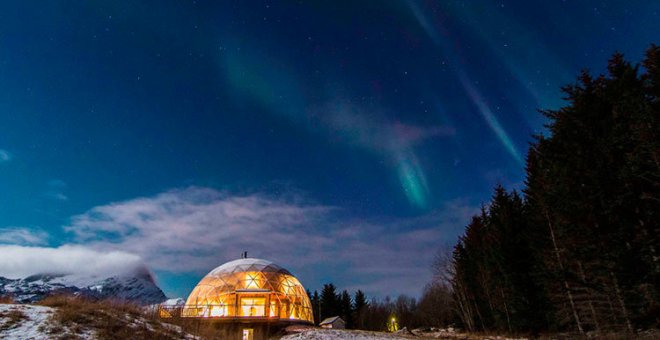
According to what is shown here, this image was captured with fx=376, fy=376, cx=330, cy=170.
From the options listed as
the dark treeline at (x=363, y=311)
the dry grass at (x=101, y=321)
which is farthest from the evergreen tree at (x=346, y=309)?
the dry grass at (x=101, y=321)

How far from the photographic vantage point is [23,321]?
1112 cm

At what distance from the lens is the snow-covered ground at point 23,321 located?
1025cm

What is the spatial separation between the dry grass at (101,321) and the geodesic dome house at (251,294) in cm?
2011

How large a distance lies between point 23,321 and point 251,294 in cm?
2666

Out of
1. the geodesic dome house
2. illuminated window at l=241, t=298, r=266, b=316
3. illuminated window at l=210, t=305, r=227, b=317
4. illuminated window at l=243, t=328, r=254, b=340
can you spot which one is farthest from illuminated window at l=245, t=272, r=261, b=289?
illuminated window at l=243, t=328, r=254, b=340

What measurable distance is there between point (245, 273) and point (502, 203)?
84.7 feet

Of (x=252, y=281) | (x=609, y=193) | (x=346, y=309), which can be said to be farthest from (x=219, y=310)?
(x=346, y=309)

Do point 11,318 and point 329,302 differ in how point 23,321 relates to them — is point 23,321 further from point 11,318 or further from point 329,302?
point 329,302

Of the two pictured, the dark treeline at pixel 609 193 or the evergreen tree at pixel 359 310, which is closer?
the dark treeline at pixel 609 193

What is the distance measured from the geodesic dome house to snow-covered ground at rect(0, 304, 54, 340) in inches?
875

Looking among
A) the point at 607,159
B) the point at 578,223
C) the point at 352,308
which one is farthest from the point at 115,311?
the point at 352,308

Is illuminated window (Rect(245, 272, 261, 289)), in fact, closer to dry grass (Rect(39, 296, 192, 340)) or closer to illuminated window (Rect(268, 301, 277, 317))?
illuminated window (Rect(268, 301, 277, 317))

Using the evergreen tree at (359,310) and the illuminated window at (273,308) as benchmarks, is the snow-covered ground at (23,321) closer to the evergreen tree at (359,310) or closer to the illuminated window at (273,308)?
the illuminated window at (273,308)

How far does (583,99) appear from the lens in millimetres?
16875
